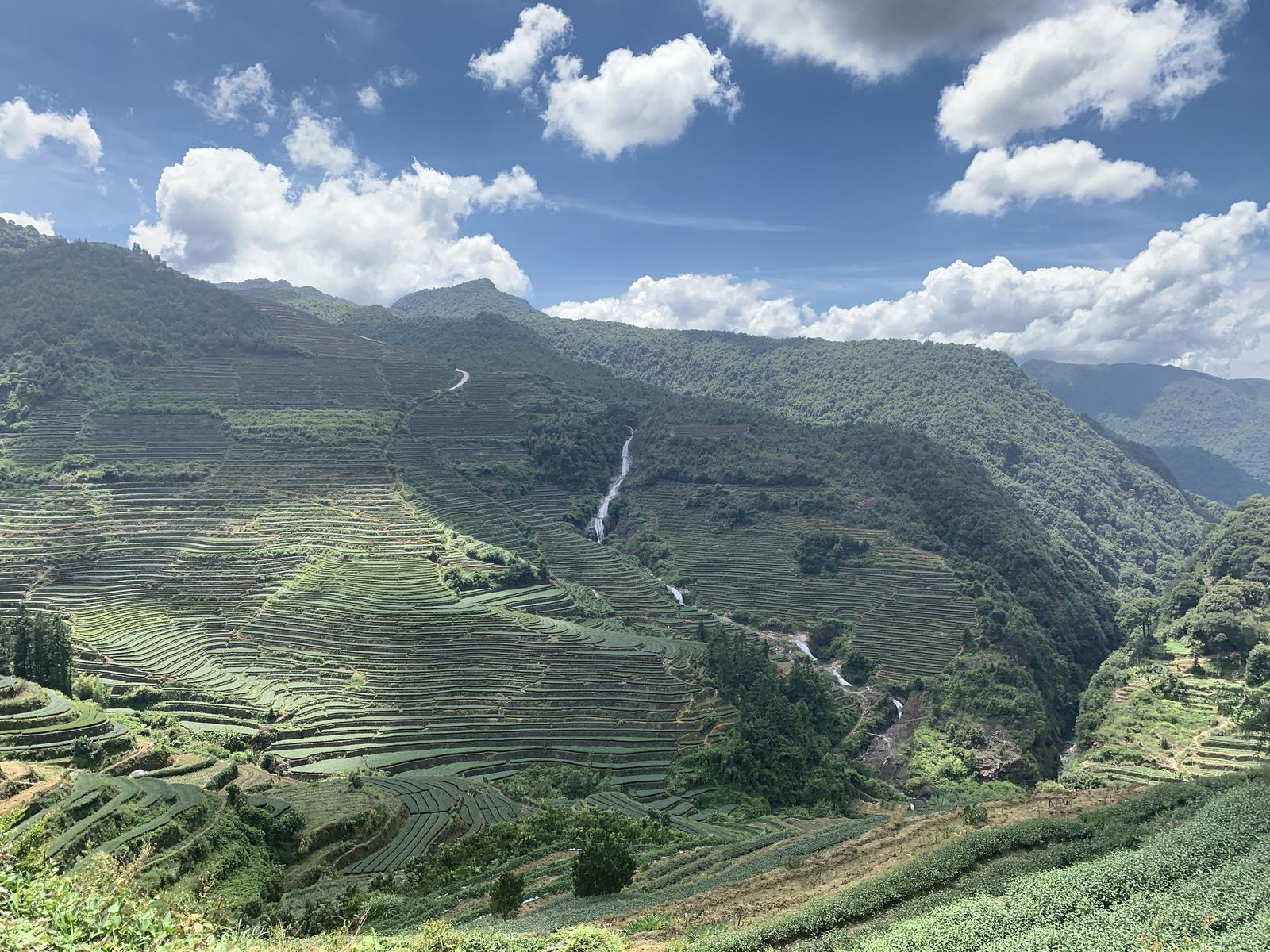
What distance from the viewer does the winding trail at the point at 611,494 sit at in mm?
92125

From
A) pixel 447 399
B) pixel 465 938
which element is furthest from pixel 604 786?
pixel 447 399

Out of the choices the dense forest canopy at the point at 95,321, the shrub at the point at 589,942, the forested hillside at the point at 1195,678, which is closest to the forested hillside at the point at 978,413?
the forested hillside at the point at 1195,678

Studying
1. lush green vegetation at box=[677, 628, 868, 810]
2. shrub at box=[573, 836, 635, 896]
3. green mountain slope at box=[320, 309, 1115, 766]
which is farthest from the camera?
green mountain slope at box=[320, 309, 1115, 766]

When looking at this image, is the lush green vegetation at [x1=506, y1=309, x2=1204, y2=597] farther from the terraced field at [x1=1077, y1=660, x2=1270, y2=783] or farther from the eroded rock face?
the eroded rock face

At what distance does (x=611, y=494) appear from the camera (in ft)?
332

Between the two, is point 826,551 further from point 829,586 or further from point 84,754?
point 84,754

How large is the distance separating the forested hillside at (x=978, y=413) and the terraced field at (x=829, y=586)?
171 ft

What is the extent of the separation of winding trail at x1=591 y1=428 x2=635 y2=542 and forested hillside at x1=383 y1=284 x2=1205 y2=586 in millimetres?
54769

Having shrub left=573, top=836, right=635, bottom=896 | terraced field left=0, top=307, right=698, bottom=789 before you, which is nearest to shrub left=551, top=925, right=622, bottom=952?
shrub left=573, top=836, right=635, bottom=896

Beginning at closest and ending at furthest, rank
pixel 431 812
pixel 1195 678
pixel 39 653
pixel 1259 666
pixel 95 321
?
pixel 431 812, pixel 39 653, pixel 1259 666, pixel 1195 678, pixel 95 321

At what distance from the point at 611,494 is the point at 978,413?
271ft

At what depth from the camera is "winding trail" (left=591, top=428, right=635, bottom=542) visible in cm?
9212

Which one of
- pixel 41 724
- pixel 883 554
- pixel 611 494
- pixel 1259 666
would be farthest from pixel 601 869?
pixel 611 494

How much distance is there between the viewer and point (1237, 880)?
12.9 m
